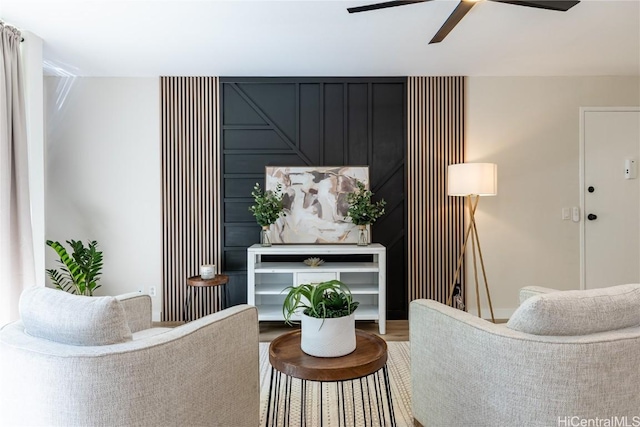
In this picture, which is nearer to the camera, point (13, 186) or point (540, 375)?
point (540, 375)

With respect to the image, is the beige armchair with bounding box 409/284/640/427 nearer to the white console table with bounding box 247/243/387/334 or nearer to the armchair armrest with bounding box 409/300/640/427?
the armchair armrest with bounding box 409/300/640/427

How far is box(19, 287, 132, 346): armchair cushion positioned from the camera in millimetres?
1216

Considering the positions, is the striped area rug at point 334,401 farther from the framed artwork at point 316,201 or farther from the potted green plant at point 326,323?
the framed artwork at point 316,201

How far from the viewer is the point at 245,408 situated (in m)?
1.59

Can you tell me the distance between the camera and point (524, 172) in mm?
3693

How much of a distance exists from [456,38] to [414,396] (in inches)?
104

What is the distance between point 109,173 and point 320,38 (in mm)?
2534

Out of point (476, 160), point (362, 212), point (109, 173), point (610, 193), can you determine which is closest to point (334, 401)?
point (362, 212)

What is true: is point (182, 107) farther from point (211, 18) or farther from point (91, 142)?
point (211, 18)

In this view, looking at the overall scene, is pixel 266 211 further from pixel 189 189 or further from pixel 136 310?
pixel 136 310

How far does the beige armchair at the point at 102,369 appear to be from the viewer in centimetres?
114

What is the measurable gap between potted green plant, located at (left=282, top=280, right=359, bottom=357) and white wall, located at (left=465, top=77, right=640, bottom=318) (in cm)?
258

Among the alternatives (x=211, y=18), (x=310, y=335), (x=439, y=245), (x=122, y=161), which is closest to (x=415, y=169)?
(x=439, y=245)

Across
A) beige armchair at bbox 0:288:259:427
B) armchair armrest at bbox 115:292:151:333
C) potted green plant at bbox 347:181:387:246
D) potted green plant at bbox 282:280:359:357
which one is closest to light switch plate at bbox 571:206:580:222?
potted green plant at bbox 347:181:387:246
